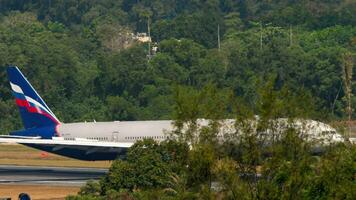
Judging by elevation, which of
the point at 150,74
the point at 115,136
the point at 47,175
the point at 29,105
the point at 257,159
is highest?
the point at 150,74

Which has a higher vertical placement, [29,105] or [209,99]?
[29,105]

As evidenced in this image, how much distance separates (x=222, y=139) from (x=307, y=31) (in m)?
152

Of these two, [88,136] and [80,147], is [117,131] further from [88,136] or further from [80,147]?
[80,147]

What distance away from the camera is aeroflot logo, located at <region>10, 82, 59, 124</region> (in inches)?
4117

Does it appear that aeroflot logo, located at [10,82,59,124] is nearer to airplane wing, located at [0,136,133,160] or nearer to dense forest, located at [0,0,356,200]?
airplane wing, located at [0,136,133,160]

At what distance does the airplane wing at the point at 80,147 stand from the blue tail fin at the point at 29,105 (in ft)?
16.6

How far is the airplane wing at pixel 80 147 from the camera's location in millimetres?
95812

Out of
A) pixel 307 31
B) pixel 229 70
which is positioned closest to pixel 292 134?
pixel 229 70

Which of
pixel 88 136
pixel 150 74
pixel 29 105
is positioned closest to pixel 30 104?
pixel 29 105

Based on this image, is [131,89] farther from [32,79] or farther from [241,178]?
[241,178]

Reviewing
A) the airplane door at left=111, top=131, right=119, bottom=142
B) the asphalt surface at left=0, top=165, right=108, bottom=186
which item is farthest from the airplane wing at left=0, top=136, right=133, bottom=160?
the asphalt surface at left=0, top=165, right=108, bottom=186

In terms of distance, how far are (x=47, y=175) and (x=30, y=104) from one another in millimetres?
9303

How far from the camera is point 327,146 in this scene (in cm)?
5131

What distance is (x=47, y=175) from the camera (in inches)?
3878
